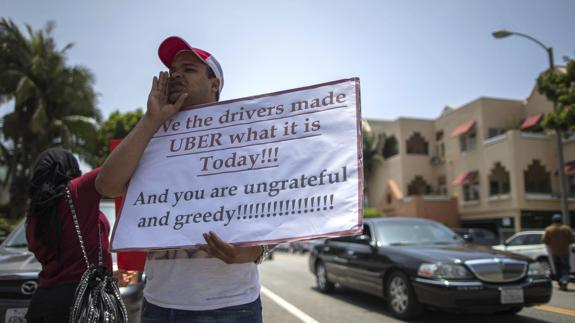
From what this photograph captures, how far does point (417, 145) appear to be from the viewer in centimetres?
3656

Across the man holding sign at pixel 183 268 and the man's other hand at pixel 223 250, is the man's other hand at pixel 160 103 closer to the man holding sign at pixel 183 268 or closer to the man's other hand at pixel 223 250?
the man holding sign at pixel 183 268

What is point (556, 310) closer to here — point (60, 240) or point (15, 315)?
point (15, 315)

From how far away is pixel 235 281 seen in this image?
1844 mm

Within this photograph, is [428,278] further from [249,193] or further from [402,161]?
[402,161]

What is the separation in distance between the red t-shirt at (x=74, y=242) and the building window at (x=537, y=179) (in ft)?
92.7

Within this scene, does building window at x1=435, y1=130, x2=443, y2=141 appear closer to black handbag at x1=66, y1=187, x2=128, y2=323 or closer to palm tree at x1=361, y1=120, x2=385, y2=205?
palm tree at x1=361, y1=120, x2=385, y2=205

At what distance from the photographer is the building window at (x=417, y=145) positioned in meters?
36.3

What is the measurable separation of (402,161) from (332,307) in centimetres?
2886

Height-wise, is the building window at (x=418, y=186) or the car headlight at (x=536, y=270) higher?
the building window at (x=418, y=186)

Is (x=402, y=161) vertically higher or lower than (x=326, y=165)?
higher

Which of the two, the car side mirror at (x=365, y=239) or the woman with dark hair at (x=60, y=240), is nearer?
the woman with dark hair at (x=60, y=240)

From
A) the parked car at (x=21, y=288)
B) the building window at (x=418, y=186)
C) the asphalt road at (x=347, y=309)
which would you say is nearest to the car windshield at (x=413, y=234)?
the asphalt road at (x=347, y=309)

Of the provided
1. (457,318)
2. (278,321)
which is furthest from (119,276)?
(457,318)

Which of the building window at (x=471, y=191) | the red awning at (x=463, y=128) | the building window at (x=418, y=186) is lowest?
the building window at (x=471, y=191)
